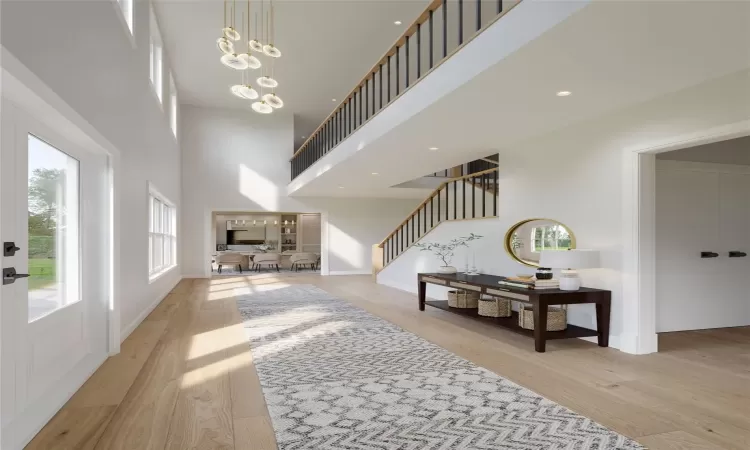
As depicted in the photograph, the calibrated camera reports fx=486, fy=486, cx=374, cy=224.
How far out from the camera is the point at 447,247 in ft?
25.6

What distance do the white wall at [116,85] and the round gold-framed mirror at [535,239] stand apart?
14.9 ft

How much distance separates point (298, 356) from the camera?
14.1 feet

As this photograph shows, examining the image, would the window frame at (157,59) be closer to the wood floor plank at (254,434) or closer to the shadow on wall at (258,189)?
the shadow on wall at (258,189)

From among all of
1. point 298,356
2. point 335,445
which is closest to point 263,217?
point 298,356

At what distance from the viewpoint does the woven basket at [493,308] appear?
573 cm

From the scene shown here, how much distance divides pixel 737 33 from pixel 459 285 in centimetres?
386

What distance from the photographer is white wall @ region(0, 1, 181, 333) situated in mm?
2579

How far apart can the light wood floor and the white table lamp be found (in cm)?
62

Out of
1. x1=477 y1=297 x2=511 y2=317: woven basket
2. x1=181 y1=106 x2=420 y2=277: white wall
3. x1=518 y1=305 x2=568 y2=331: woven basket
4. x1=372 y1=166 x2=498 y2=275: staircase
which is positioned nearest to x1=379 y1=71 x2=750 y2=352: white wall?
x1=518 y1=305 x2=568 y2=331: woven basket

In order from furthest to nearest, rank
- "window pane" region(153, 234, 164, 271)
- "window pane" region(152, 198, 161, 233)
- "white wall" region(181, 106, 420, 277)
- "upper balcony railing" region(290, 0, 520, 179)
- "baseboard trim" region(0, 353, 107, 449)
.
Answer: "white wall" region(181, 106, 420, 277) → "window pane" region(153, 234, 164, 271) → "window pane" region(152, 198, 161, 233) → "upper balcony railing" region(290, 0, 520, 179) → "baseboard trim" region(0, 353, 107, 449)

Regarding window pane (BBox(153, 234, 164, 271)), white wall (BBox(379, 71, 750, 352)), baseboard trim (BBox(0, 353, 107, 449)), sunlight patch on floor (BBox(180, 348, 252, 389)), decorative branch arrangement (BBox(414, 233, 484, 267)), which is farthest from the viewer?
window pane (BBox(153, 234, 164, 271))

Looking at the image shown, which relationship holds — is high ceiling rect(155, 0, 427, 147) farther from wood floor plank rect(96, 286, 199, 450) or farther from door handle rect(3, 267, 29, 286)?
door handle rect(3, 267, 29, 286)

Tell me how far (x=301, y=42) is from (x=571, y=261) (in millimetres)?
6549

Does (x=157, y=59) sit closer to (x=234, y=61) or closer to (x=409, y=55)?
(x=234, y=61)
